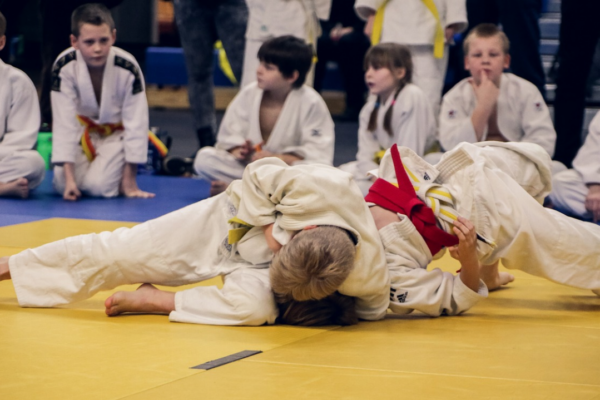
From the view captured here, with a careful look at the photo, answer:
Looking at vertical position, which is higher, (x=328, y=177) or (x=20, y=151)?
(x=328, y=177)

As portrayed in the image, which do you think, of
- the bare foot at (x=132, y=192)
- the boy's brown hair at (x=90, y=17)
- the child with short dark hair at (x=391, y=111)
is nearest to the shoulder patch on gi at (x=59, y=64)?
A: the boy's brown hair at (x=90, y=17)

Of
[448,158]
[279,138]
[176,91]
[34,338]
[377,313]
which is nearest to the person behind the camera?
[34,338]

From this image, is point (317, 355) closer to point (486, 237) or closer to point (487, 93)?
point (486, 237)

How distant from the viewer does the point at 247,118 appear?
220 inches

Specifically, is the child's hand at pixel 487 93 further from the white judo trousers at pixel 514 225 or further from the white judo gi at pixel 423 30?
the white judo trousers at pixel 514 225

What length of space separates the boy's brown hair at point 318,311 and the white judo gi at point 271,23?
137 inches

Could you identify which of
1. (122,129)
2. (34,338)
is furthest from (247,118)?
(34,338)

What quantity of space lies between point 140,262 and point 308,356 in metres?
0.70

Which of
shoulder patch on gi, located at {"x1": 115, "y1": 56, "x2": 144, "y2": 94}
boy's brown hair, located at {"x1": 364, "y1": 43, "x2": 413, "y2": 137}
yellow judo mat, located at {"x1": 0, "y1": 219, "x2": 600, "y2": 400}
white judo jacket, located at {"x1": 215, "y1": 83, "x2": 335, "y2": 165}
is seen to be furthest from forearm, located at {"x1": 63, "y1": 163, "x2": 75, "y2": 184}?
yellow judo mat, located at {"x1": 0, "y1": 219, "x2": 600, "y2": 400}

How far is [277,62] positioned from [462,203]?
2689 mm

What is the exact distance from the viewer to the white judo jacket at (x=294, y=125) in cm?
546

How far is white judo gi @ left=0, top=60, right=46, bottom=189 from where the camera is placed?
5371 mm

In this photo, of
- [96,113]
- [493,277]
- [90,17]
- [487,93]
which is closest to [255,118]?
[96,113]

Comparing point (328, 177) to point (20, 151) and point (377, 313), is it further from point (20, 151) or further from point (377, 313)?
point (20, 151)
